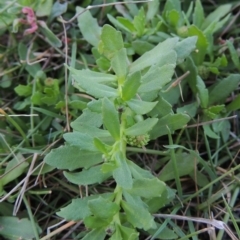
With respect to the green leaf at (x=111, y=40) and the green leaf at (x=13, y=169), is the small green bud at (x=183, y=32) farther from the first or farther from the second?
the green leaf at (x=13, y=169)

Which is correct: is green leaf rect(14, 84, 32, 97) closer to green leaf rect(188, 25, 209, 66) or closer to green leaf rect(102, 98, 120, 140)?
green leaf rect(102, 98, 120, 140)

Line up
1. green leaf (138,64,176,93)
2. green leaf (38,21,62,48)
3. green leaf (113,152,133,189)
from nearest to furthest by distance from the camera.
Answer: green leaf (113,152,133,189)
green leaf (138,64,176,93)
green leaf (38,21,62,48)

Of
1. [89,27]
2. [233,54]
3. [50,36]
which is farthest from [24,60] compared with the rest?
[233,54]

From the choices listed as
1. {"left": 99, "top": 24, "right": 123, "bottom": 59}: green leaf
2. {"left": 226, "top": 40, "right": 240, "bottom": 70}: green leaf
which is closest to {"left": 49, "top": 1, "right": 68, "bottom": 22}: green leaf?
{"left": 99, "top": 24, "right": 123, "bottom": 59}: green leaf

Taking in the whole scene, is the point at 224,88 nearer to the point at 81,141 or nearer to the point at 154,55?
the point at 154,55

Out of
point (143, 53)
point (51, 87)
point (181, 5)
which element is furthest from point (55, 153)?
point (181, 5)

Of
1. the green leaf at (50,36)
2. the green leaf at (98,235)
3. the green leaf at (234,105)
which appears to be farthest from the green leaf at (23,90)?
the green leaf at (234,105)
